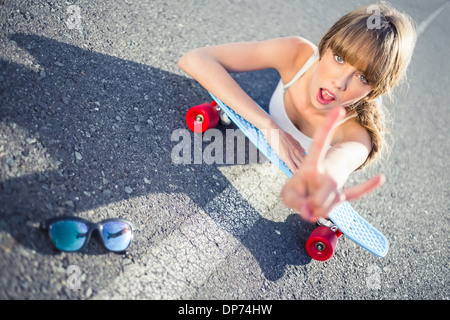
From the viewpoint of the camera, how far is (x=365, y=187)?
1238mm

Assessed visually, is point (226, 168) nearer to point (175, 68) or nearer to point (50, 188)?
point (175, 68)

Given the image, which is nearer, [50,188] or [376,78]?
[50,188]

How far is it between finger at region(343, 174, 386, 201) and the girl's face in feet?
2.45

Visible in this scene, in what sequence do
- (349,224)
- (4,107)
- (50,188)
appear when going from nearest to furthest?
(50,188), (4,107), (349,224)

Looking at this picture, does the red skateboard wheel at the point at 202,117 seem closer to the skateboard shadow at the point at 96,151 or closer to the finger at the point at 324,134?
the skateboard shadow at the point at 96,151

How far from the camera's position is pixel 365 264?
225 cm

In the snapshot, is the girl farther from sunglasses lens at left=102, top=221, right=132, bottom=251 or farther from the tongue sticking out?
sunglasses lens at left=102, top=221, right=132, bottom=251

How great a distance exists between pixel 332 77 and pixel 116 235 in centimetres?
131

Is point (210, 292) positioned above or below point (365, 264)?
above

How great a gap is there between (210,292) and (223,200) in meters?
0.55

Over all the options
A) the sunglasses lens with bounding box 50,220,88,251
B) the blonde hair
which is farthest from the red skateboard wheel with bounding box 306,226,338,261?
the sunglasses lens with bounding box 50,220,88,251

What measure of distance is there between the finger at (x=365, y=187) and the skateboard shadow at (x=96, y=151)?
875 mm

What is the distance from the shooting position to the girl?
5.88 ft

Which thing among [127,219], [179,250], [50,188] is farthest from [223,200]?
[50,188]
